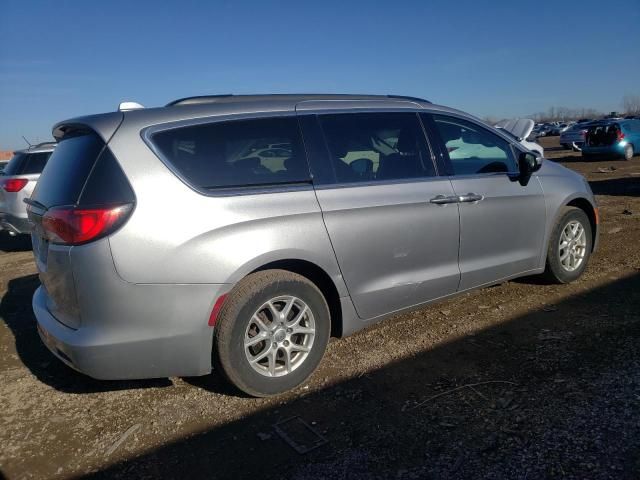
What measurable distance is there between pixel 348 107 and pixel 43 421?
285 cm

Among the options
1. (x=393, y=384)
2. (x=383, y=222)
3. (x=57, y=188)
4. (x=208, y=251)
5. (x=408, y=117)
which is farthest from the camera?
(x=408, y=117)

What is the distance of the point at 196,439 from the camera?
Result: 268cm

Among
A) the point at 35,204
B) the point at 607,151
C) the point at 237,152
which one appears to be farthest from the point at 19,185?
the point at 607,151

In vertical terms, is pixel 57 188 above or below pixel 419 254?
above

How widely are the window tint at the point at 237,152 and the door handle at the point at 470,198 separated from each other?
1.31 meters

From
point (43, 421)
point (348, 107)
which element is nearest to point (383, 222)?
point (348, 107)

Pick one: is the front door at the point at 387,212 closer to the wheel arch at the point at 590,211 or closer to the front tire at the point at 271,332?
the front tire at the point at 271,332

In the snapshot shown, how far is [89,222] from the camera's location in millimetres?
2570

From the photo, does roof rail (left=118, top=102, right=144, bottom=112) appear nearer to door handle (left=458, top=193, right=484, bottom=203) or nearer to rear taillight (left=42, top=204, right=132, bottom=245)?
rear taillight (left=42, top=204, right=132, bottom=245)

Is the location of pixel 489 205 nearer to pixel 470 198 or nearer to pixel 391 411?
pixel 470 198

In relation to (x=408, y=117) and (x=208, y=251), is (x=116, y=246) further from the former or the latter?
(x=408, y=117)

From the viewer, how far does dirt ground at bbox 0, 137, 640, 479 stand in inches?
94.0

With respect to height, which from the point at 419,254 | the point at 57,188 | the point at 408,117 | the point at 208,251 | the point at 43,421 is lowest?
the point at 43,421

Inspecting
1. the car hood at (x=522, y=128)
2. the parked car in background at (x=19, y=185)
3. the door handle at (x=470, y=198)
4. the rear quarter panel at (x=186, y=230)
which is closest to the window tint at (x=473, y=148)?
the door handle at (x=470, y=198)
